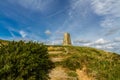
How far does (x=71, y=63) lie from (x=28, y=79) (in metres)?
9.63

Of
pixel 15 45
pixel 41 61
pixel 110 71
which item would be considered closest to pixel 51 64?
pixel 41 61

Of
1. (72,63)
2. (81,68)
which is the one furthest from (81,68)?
(72,63)

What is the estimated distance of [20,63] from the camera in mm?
17984

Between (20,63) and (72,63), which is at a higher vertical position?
(20,63)

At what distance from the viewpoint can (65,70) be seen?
24516 millimetres

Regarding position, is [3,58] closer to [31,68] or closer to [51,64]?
[31,68]

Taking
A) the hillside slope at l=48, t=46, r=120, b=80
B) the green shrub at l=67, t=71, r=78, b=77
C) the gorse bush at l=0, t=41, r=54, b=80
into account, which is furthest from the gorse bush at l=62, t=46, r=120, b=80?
the gorse bush at l=0, t=41, r=54, b=80

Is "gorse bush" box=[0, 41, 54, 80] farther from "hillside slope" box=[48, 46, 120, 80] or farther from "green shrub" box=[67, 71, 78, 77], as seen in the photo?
"green shrub" box=[67, 71, 78, 77]

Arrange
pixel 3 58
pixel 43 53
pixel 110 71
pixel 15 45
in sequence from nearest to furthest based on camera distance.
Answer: pixel 3 58, pixel 15 45, pixel 43 53, pixel 110 71

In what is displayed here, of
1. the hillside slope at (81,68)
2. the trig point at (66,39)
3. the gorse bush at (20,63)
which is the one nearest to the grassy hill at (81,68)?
the hillside slope at (81,68)

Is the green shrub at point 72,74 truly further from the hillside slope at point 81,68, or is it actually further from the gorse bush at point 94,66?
the gorse bush at point 94,66

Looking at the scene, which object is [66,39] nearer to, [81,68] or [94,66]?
[94,66]

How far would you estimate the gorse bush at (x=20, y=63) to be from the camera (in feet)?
54.4

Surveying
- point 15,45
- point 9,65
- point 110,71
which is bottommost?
point 110,71
